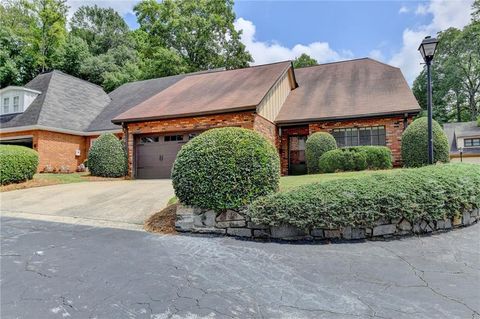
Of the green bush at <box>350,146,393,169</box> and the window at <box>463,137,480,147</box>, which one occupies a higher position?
the window at <box>463,137,480,147</box>

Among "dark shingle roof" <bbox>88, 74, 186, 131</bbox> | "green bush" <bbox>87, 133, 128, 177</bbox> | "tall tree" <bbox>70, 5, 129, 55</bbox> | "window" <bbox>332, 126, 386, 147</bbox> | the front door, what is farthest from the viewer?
"tall tree" <bbox>70, 5, 129, 55</bbox>

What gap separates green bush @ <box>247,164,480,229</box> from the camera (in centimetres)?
494

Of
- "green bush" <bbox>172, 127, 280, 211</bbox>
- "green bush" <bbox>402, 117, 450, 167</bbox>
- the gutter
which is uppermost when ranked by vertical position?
the gutter

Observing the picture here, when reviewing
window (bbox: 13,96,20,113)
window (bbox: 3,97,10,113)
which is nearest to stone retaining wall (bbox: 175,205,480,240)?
window (bbox: 13,96,20,113)

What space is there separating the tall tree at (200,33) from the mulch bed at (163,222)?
2577 centimetres

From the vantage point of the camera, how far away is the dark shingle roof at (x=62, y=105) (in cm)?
1603

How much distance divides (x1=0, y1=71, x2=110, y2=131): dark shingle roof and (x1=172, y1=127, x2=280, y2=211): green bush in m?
13.3

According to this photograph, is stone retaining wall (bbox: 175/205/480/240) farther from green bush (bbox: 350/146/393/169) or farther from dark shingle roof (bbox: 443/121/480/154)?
dark shingle roof (bbox: 443/121/480/154)

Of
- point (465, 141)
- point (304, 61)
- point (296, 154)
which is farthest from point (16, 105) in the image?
point (465, 141)

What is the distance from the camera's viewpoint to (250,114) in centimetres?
1126

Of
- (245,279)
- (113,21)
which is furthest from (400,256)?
(113,21)

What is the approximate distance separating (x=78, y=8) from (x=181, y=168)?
42434 millimetres

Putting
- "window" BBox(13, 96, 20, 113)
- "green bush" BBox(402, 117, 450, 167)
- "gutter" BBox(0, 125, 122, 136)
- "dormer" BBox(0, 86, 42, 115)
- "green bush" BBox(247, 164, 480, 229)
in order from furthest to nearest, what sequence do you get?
"window" BBox(13, 96, 20, 113) → "dormer" BBox(0, 86, 42, 115) → "gutter" BBox(0, 125, 122, 136) → "green bush" BBox(402, 117, 450, 167) → "green bush" BBox(247, 164, 480, 229)

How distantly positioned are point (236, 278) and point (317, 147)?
907 cm
